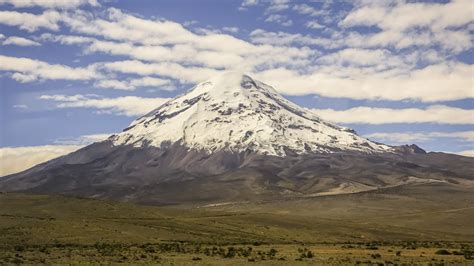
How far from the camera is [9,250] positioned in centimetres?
5819

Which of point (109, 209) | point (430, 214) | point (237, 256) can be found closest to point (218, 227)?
point (109, 209)

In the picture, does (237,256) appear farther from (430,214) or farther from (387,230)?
(430,214)

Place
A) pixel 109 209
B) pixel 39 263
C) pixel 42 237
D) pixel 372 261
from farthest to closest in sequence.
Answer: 1. pixel 109 209
2. pixel 42 237
3. pixel 372 261
4. pixel 39 263

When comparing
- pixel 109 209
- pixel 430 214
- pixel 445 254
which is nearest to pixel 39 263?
pixel 445 254

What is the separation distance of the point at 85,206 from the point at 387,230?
188 ft

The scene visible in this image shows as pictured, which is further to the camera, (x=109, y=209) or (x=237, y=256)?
(x=109, y=209)

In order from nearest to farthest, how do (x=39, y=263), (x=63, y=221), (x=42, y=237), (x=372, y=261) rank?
(x=39, y=263), (x=372, y=261), (x=42, y=237), (x=63, y=221)

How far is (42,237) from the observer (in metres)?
72.2

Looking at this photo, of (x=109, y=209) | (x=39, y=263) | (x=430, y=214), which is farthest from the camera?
(x=430, y=214)

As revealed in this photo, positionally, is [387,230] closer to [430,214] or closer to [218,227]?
[218,227]

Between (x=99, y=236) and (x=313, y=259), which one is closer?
(x=313, y=259)

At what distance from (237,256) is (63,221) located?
130 ft

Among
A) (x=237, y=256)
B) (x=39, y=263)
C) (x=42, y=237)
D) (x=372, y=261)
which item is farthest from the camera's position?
(x=42, y=237)

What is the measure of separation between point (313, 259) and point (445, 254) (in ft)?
52.8
